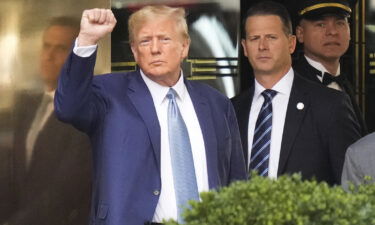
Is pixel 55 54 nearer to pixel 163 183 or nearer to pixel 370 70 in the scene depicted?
pixel 163 183

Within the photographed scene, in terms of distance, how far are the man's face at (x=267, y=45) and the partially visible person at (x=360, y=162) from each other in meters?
1.53

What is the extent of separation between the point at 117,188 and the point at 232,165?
0.65m

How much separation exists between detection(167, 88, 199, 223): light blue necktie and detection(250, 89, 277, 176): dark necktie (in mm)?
826

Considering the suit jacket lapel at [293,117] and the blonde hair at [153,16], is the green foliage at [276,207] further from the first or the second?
the suit jacket lapel at [293,117]

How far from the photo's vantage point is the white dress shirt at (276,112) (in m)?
5.50

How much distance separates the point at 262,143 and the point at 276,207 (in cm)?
289

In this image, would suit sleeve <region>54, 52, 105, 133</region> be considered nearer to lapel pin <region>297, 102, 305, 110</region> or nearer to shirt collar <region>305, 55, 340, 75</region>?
lapel pin <region>297, 102, 305, 110</region>

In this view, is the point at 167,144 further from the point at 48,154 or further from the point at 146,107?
the point at 48,154

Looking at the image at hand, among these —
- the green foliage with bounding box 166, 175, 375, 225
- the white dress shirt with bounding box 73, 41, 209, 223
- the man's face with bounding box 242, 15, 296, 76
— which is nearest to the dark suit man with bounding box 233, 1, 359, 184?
the man's face with bounding box 242, 15, 296, 76

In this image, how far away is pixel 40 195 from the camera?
A: 19.5 ft

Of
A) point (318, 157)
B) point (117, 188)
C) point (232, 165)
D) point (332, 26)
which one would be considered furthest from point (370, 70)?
point (117, 188)

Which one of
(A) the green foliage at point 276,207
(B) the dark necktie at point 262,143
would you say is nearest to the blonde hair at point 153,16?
(B) the dark necktie at point 262,143

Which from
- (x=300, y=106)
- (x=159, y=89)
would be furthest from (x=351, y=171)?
(x=300, y=106)

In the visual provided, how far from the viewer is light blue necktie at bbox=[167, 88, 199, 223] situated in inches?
182
